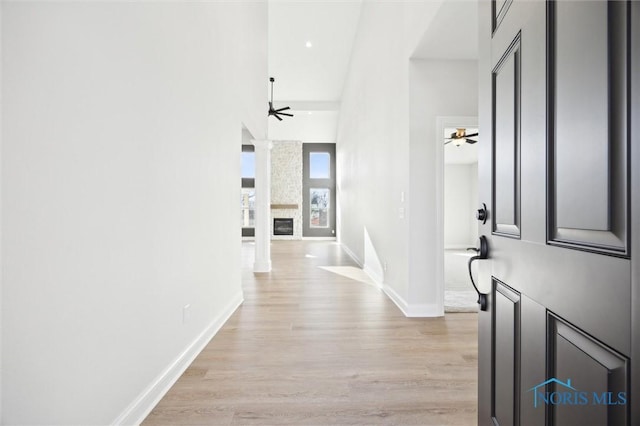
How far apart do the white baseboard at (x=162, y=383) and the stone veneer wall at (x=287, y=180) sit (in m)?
8.81

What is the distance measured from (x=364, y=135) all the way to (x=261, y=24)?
7.77 ft

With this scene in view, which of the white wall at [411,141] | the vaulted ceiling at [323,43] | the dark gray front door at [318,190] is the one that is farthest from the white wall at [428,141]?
the dark gray front door at [318,190]

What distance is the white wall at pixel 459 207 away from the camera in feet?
29.7

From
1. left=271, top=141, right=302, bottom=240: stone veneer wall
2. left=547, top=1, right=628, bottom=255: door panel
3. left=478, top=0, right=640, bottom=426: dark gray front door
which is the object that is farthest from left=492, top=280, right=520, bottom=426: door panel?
left=271, top=141, right=302, bottom=240: stone veneer wall

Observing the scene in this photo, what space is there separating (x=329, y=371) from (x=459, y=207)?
8321mm

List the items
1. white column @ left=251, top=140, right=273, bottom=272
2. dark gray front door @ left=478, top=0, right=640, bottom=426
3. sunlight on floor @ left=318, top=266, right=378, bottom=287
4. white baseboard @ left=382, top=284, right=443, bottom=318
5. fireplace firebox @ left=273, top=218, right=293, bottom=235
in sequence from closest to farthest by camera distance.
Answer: dark gray front door @ left=478, top=0, right=640, bottom=426 → white baseboard @ left=382, top=284, right=443, bottom=318 → sunlight on floor @ left=318, top=266, right=378, bottom=287 → white column @ left=251, top=140, right=273, bottom=272 → fireplace firebox @ left=273, top=218, right=293, bottom=235

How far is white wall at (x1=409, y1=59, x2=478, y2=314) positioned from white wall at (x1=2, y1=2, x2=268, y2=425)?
1.97m

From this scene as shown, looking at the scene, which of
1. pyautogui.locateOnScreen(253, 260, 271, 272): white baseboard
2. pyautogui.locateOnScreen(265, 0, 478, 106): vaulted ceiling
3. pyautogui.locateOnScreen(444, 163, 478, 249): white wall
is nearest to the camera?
pyautogui.locateOnScreen(265, 0, 478, 106): vaulted ceiling

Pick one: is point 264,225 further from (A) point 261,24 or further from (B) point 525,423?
(B) point 525,423

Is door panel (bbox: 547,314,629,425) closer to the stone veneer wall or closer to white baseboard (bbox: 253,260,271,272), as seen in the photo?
white baseboard (bbox: 253,260,271,272)

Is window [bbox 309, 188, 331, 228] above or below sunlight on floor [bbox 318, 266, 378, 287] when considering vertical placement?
above

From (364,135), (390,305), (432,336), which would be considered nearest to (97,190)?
(432,336)

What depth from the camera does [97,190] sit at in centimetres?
121

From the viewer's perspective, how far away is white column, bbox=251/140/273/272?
200 inches
